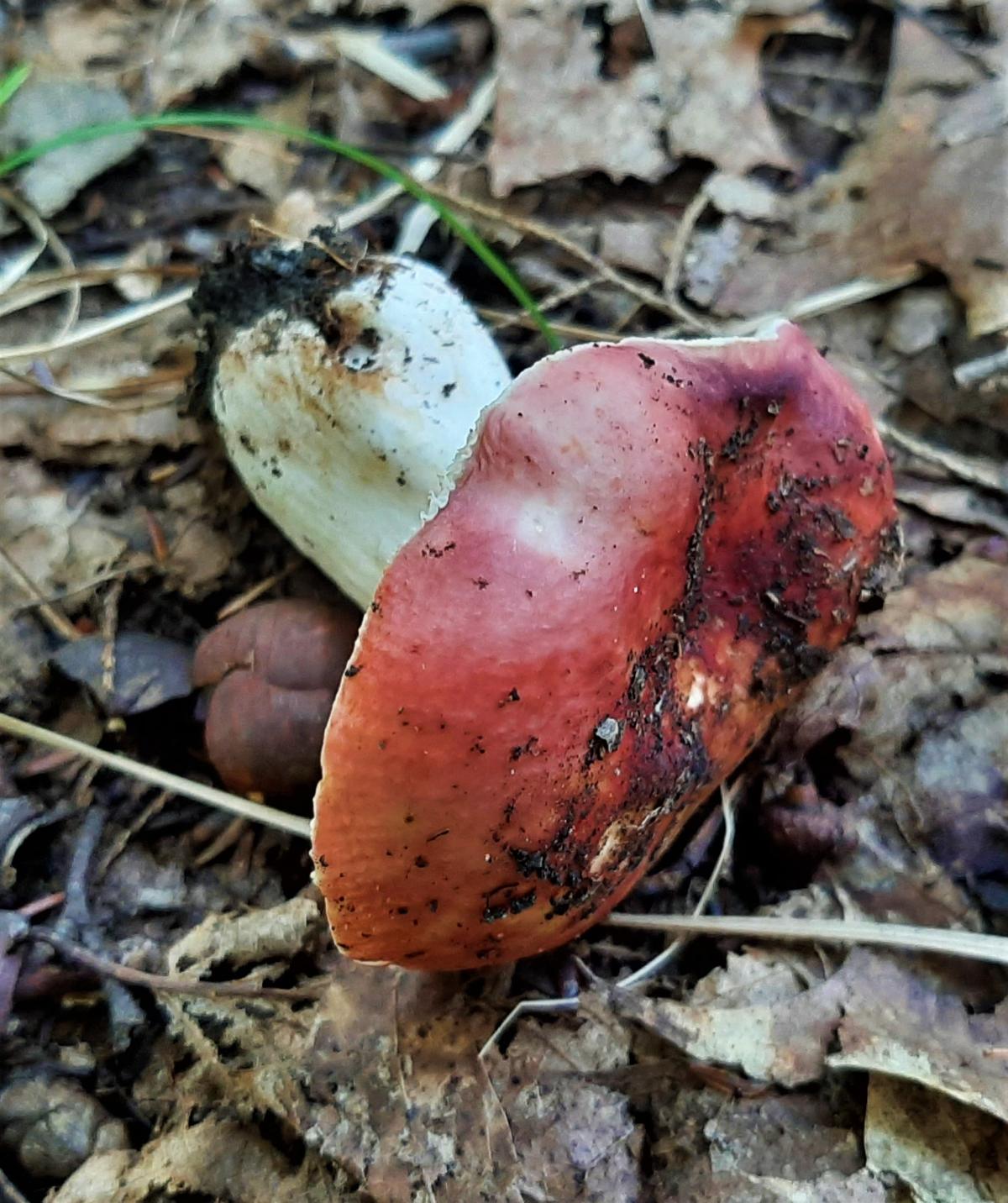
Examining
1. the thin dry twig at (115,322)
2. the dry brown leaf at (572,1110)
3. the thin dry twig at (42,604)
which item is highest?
the thin dry twig at (115,322)

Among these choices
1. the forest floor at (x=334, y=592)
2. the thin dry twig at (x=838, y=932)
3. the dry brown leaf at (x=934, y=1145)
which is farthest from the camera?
the thin dry twig at (x=838, y=932)

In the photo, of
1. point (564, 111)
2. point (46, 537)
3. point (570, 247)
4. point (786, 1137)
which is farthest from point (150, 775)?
point (564, 111)

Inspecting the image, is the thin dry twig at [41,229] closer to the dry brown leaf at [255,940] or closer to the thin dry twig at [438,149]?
the thin dry twig at [438,149]

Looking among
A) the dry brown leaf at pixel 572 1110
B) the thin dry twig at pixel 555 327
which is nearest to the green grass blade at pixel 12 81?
the thin dry twig at pixel 555 327

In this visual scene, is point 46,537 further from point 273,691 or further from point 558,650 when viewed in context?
point 558,650

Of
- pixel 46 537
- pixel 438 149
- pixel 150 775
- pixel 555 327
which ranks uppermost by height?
pixel 438 149

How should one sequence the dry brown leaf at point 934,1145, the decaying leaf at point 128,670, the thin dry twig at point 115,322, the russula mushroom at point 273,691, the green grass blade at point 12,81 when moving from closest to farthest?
the dry brown leaf at point 934,1145 < the russula mushroom at point 273,691 < the decaying leaf at point 128,670 < the thin dry twig at point 115,322 < the green grass blade at point 12,81

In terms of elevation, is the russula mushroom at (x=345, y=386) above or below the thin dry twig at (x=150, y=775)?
above
